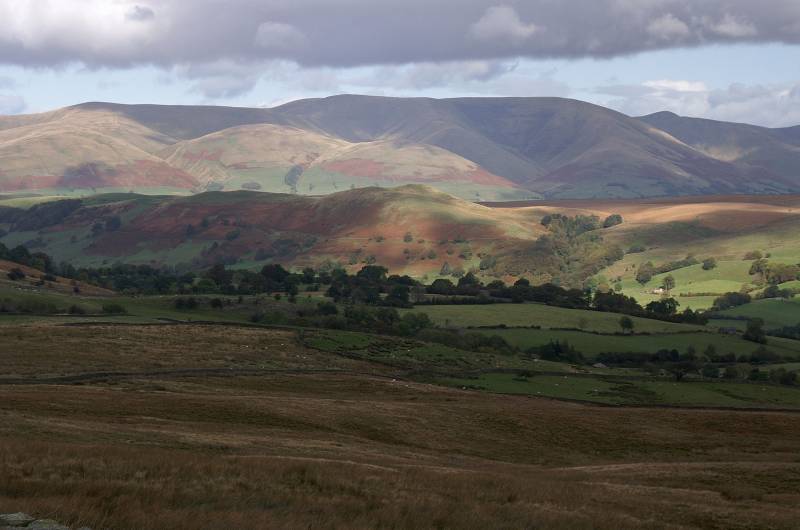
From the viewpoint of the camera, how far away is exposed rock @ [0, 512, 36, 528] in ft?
70.5

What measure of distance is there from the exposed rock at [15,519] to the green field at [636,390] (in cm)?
7772

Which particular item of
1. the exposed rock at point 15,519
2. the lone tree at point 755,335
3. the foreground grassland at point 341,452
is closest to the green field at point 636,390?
the foreground grassland at point 341,452

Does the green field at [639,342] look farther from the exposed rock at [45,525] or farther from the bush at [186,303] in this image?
the exposed rock at [45,525]

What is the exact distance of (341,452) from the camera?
46.9 m

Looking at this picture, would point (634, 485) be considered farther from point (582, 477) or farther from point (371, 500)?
point (371, 500)

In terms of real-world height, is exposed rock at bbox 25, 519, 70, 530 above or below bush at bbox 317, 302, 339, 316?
above

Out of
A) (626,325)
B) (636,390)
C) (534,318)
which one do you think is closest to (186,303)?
(534,318)

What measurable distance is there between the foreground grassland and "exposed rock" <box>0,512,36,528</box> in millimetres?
1107

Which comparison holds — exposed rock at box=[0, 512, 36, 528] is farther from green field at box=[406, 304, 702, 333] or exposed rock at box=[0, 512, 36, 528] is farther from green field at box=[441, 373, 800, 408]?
green field at box=[406, 304, 702, 333]

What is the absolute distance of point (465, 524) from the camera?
27.9 meters

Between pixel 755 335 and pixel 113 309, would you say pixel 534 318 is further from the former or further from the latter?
pixel 113 309

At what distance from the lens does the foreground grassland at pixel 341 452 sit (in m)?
27.9

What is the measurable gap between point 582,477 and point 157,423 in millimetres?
22064

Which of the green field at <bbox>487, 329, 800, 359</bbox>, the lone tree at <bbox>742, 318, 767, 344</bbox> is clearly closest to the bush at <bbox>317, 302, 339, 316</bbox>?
the green field at <bbox>487, 329, 800, 359</bbox>
